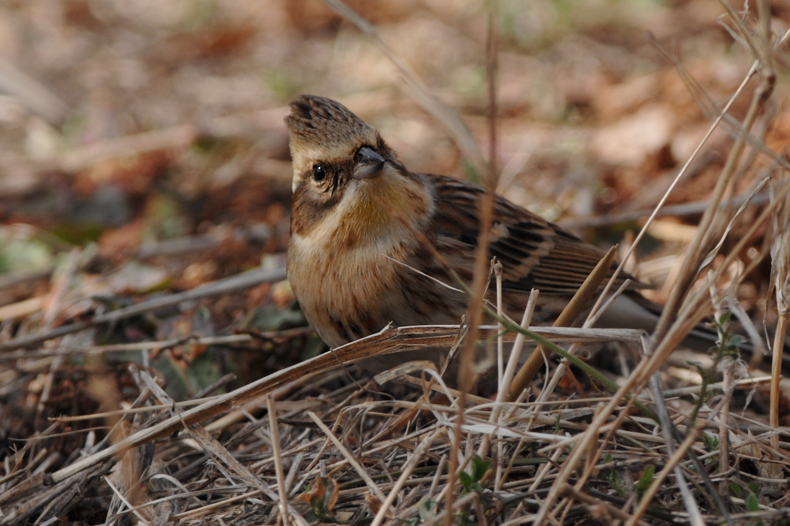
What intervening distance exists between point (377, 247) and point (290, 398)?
0.89 meters

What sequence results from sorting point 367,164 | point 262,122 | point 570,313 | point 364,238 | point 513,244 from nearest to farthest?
1. point 570,313
2. point 367,164
3. point 364,238
4. point 513,244
5. point 262,122

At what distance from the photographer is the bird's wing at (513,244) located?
3.51m

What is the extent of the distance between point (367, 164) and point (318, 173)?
0.91ft

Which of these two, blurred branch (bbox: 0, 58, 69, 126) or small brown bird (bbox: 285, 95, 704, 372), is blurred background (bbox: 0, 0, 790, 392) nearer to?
blurred branch (bbox: 0, 58, 69, 126)

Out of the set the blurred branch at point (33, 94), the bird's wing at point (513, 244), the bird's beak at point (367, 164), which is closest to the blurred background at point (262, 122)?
the blurred branch at point (33, 94)

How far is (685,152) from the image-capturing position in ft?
18.1

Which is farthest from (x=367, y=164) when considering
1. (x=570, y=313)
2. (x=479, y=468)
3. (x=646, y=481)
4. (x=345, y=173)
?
(x=646, y=481)

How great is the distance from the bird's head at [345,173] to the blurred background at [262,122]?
35.9 inches

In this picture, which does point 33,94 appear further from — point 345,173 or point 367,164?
point 367,164

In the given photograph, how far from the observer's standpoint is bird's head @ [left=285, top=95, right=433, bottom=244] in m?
3.07

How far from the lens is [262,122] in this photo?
6852 mm

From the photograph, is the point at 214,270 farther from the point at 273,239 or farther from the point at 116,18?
the point at 116,18

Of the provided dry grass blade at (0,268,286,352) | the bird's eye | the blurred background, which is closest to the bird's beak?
the bird's eye

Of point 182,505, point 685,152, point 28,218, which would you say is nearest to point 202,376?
point 182,505
